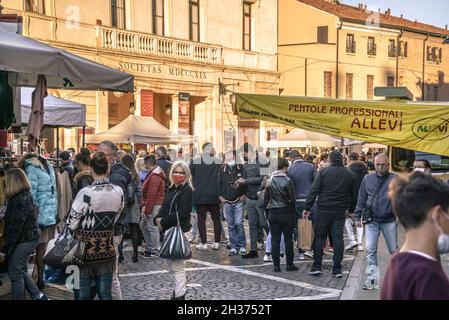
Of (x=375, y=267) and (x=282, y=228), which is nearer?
(x=375, y=267)

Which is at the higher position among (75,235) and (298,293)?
(75,235)

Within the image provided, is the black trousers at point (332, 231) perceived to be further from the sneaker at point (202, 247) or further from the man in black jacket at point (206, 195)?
the sneaker at point (202, 247)

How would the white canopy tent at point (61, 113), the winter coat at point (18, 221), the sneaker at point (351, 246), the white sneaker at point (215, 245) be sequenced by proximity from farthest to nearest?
the white canopy tent at point (61, 113) → the sneaker at point (351, 246) → the white sneaker at point (215, 245) → the winter coat at point (18, 221)

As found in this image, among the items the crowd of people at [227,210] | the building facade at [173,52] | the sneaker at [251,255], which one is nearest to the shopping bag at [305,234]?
the crowd of people at [227,210]

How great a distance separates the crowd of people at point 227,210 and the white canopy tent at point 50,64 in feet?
3.41

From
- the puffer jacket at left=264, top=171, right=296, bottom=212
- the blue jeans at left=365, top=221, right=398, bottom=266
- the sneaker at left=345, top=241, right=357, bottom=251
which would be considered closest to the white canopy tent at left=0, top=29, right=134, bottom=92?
the puffer jacket at left=264, top=171, right=296, bottom=212

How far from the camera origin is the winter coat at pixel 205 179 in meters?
10.9

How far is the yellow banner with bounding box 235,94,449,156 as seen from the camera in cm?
748

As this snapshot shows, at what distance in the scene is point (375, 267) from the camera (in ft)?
25.4

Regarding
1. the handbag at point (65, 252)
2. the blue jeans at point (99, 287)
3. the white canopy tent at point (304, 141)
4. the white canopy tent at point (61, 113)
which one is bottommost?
the blue jeans at point (99, 287)

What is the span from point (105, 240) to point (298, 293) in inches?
127

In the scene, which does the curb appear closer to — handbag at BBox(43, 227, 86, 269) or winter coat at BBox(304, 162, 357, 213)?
winter coat at BBox(304, 162, 357, 213)

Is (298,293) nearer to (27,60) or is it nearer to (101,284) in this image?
(101,284)
